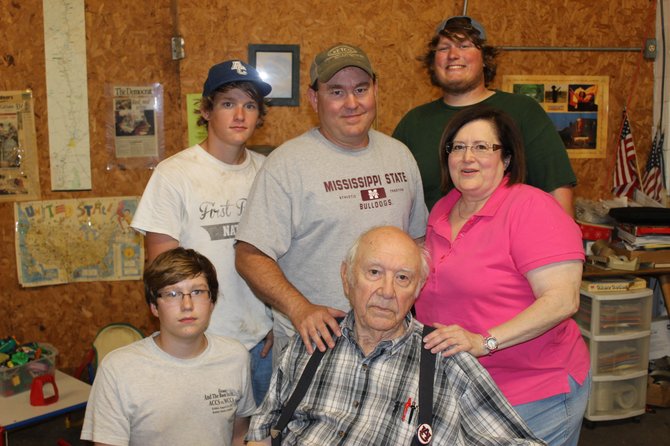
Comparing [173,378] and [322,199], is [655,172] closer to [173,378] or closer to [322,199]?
[322,199]

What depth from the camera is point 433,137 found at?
8.59ft

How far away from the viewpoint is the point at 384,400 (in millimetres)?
1854

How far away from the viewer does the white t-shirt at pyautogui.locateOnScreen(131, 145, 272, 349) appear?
2.31 meters

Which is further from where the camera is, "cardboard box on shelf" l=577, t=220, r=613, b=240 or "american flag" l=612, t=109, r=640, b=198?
"american flag" l=612, t=109, r=640, b=198

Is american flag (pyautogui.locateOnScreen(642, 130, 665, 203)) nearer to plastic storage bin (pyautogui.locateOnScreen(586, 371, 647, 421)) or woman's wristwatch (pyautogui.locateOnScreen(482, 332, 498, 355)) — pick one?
plastic storage bin (pyautogui.locateOnScreen(586, 371, 647, 421))

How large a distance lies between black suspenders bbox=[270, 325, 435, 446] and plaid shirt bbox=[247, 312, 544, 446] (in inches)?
0.7

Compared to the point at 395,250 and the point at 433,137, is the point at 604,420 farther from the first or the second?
the point at 395,250

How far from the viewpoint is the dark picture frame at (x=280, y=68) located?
164 inches

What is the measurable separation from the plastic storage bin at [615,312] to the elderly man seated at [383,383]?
236 cm

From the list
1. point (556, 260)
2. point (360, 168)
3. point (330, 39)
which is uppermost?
point (330, 39)

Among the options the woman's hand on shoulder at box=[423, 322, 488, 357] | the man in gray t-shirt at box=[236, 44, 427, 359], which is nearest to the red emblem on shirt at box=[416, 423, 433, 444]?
the woman's hand on shoulder at box=[423, 322, 488, 357]

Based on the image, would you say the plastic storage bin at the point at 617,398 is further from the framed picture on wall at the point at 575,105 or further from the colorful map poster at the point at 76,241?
the colorful map poster at the point at 76,241

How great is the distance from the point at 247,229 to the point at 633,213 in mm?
2833

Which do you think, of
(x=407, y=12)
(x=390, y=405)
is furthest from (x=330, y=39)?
(x=390, y=405)
